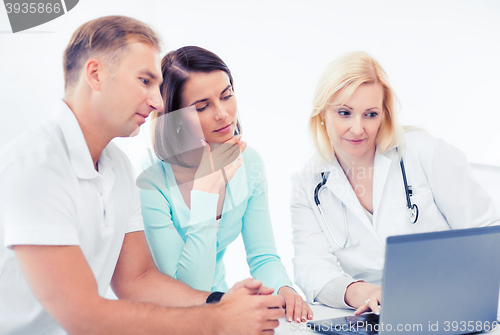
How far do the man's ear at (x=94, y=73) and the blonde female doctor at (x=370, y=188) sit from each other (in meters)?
0.83

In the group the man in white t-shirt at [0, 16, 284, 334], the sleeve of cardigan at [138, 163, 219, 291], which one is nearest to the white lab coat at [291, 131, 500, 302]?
the sleeve of cardigan at [138, 163, 219, 291]

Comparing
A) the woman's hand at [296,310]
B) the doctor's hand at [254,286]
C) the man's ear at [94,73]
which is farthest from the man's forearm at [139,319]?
the man's ear at [94,73]

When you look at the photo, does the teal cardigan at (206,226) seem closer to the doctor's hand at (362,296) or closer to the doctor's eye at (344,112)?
the doctor's hand at (362,296)

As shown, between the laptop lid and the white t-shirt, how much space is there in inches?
26.5

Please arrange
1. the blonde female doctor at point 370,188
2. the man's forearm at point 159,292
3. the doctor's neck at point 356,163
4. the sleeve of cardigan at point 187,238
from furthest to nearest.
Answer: the doctor's neck at point 356,163 < the blonde female doctor at point 370,188 < the sleeve of cardigan at point 187,238 < the man's forearm at point 159,292

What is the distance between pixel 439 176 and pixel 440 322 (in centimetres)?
77

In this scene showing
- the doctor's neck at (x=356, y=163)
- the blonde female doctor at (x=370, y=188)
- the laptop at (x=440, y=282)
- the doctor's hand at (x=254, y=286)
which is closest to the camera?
the laptop at (x=440, y=282)

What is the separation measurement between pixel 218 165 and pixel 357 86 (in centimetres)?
57

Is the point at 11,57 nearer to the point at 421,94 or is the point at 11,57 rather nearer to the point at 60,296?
the point at 60,296

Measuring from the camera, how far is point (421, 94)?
8.73ft

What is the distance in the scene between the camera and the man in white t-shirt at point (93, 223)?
910mm

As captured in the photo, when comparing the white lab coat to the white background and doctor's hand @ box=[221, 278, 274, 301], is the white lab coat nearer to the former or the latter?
doctor's hand @ box=[221, 278, 274, 301]

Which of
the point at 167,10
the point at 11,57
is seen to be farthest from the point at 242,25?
the point at 11,57

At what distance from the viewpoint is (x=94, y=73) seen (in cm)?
110
